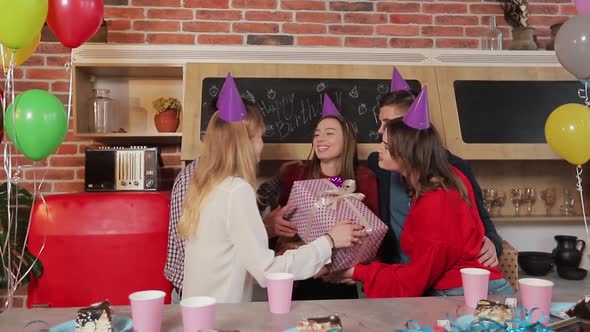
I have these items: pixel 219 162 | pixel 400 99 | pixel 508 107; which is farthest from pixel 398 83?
pixel 219 162

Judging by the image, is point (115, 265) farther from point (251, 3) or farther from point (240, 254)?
point (251, 3)

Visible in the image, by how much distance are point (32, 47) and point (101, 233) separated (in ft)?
2.73

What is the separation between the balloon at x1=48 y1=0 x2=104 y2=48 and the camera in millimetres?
1640

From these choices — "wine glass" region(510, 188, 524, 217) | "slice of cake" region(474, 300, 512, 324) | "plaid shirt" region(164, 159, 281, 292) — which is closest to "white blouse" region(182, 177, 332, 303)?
"plaid shirt" region(164, 159, 281, 292)

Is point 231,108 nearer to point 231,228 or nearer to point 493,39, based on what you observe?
point 231,228

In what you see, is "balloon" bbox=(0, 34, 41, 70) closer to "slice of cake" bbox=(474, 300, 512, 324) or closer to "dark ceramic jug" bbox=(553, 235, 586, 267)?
"slice of cake" bbox=(474, 300, 512, 324)

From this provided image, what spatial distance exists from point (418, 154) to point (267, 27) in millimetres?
1568

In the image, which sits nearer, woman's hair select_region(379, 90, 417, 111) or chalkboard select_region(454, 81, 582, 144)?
woman's hair select_region(379, 90, 417, 111)

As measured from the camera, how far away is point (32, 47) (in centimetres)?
188

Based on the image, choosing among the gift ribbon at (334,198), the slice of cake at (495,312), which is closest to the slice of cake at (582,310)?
the slice of cake at (495,312)

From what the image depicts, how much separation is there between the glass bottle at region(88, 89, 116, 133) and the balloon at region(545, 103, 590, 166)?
217cm

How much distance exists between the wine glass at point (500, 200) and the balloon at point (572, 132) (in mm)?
1025

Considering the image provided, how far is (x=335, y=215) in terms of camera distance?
1766 mm

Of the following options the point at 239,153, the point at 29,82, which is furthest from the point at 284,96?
the point at 29,82
